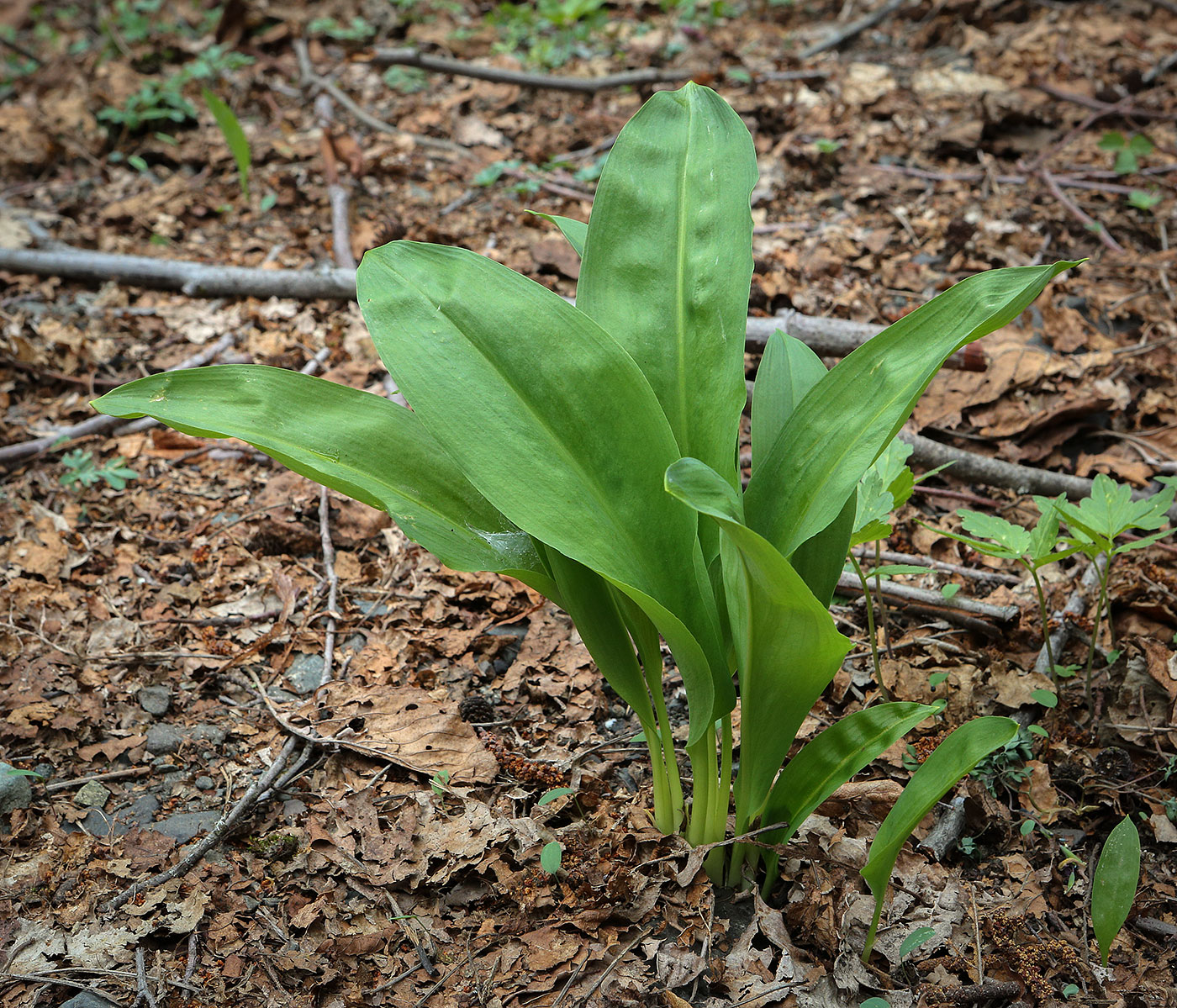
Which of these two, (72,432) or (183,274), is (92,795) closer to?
(72,432)

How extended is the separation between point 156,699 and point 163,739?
0.33ft

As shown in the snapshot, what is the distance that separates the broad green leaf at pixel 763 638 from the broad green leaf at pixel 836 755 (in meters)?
0.03

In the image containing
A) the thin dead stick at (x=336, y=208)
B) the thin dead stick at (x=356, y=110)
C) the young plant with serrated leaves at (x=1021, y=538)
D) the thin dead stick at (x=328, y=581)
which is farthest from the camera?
the thin dead stick at (x=356, y=110)

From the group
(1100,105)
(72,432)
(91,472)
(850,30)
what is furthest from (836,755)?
(850,30)

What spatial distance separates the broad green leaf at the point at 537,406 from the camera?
1000 millimetres

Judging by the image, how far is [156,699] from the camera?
160cm

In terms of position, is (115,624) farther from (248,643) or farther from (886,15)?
(886,15)

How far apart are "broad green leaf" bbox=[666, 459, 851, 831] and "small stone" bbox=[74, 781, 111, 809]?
1.05 m

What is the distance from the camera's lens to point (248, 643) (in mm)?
1729

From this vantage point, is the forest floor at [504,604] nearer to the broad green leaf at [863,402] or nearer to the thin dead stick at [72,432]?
the thin dead stick at [72,432]

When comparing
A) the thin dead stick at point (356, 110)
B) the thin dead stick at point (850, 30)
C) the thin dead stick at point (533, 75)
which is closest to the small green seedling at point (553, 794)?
the thin dead stick at point (356, 110)

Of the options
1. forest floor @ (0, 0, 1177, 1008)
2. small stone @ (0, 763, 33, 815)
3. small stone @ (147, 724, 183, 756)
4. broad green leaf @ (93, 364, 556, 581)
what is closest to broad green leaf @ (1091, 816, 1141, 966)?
forest floor @ (0, 0, 1177, 1008)

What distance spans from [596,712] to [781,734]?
1.76ft

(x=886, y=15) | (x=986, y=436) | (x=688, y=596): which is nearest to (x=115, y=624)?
(x=688, y=596)
